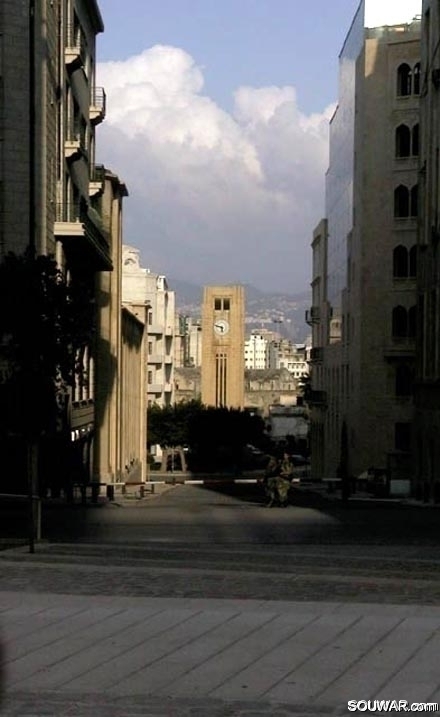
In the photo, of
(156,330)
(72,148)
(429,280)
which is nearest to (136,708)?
(72,148)

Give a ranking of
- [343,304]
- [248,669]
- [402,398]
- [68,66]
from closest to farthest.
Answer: [248,669]
[68,66]
[402,398]
[343,304]

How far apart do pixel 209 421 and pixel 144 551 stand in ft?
290

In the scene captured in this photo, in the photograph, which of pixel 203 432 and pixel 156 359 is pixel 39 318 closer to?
pixel 203 432

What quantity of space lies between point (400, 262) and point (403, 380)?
5912mm

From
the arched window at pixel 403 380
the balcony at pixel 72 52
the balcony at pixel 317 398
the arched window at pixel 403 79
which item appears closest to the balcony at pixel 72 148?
the balcony at pixel 72 52

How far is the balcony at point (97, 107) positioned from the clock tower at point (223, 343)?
344ft

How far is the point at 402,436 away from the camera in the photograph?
221 ft

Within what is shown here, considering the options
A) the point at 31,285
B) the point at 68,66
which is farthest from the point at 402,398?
the point at 31,285

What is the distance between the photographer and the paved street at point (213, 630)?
7996mm

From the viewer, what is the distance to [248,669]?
8656 millimetres

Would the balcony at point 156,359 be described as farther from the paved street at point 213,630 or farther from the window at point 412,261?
the paved street at point 213,630

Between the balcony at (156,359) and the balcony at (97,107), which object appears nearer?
the balcony at (97,107)

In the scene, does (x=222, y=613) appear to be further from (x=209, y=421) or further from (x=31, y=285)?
(x=209, y=421)

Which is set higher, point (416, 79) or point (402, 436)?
point (416, 79)
